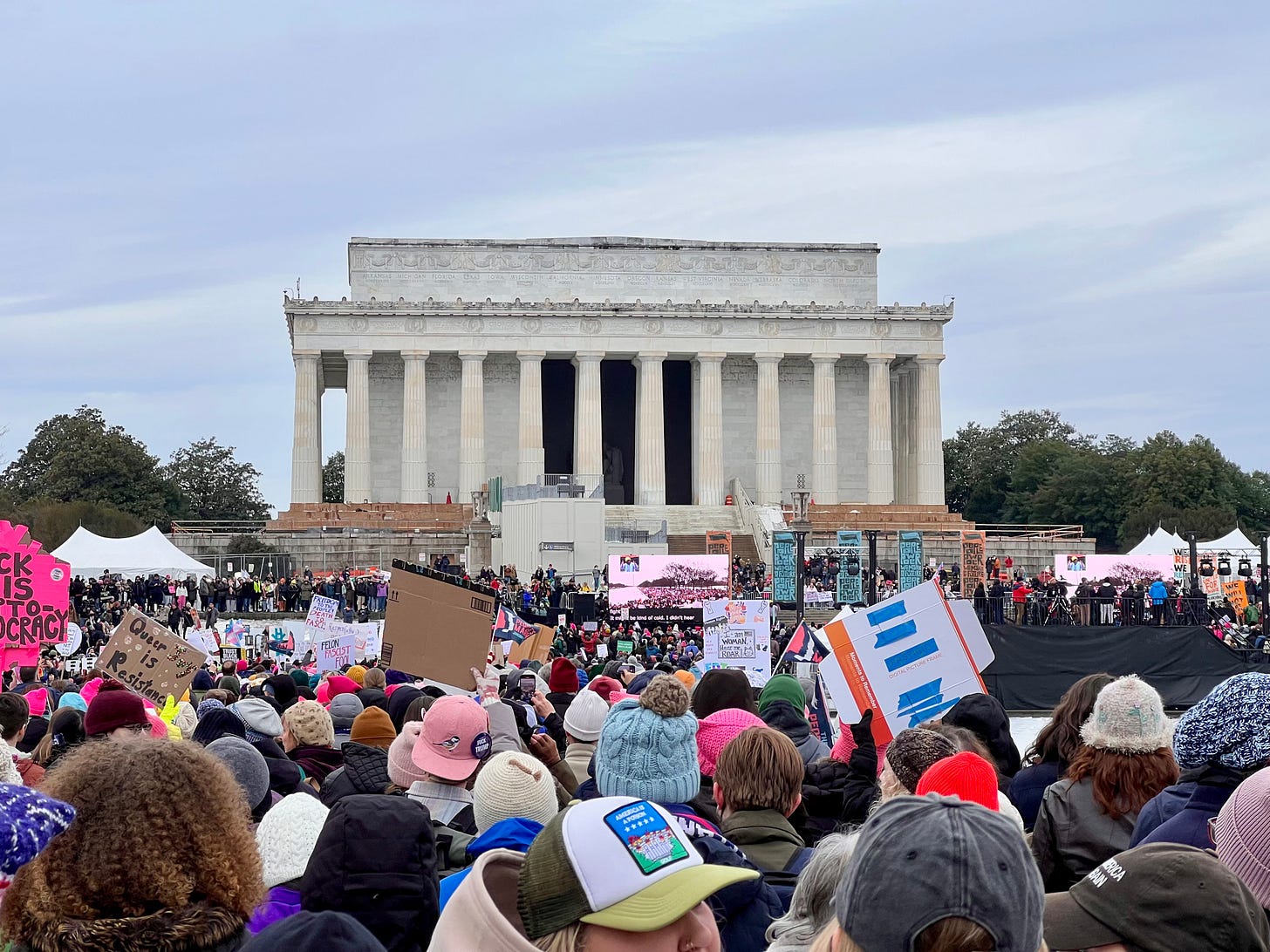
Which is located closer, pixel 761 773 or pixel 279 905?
pixel 279 905

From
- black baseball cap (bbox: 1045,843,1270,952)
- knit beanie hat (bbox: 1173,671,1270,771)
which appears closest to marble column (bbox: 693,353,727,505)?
knit beanie hat (bbox: 1173,671,1270,771)

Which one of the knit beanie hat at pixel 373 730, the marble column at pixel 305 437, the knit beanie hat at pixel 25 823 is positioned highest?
the marble column at pixel 305 437

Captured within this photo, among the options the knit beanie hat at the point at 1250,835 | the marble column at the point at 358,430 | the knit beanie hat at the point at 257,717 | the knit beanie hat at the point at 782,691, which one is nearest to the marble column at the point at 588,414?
the marble column at the point at 358,430

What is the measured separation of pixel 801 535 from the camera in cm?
3744

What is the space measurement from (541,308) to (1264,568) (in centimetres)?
5323

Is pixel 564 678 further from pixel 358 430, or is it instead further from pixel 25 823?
pixel 358 430

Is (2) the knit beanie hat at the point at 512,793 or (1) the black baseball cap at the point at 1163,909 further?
(2) the knit beanie hat at the point at 512,793

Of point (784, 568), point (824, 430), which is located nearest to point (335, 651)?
point (784, 568)

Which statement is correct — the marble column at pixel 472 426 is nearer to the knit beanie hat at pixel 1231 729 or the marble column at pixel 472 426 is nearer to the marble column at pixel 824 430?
the marble column at pixel 824 430

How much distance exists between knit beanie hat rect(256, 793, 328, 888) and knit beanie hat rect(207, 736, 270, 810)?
0.97 meters

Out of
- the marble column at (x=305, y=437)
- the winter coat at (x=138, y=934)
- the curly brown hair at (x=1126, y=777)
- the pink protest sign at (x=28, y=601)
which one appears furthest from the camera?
the marble column at (x=305, y=437)

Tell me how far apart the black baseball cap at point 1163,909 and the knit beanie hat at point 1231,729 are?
2.03 meters

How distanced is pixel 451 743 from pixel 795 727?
9.83 ft

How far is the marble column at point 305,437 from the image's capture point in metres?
87.1
